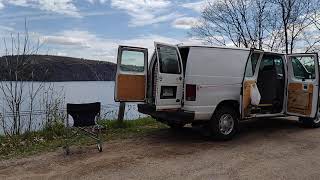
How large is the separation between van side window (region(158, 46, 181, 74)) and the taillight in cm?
39

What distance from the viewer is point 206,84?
880 centimetres

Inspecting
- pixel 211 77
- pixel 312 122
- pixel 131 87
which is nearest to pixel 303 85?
pixel 312 122

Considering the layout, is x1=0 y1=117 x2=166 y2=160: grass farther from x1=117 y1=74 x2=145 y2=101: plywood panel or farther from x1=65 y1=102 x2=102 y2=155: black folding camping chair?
x1=117 y1=74 x2=145 y2=101: plywood panel

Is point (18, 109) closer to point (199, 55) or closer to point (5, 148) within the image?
point (5, 148)

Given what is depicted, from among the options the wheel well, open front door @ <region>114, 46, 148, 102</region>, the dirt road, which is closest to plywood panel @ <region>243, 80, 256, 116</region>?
the wheel well

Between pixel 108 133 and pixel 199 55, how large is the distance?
3087 mm

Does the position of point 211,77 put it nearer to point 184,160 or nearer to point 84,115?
point 184,160

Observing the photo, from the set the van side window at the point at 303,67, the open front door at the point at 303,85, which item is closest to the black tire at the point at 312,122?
the open front door at the point at 303,85

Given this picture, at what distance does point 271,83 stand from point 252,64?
1.15m

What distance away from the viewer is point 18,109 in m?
11.0

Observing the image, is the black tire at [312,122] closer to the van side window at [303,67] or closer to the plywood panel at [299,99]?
the plywood panel at [299,99]

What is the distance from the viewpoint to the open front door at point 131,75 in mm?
9219

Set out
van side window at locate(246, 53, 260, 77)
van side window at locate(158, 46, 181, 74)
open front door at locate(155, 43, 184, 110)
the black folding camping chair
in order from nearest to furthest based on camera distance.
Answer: the black folding camping chair
open front door at locate(155, 43, 184, 110)
van side window at locate(158, 46, 181, 74)
van side window at locate(246, 53, 260, 77)

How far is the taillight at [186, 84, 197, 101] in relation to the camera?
28.5 feet
